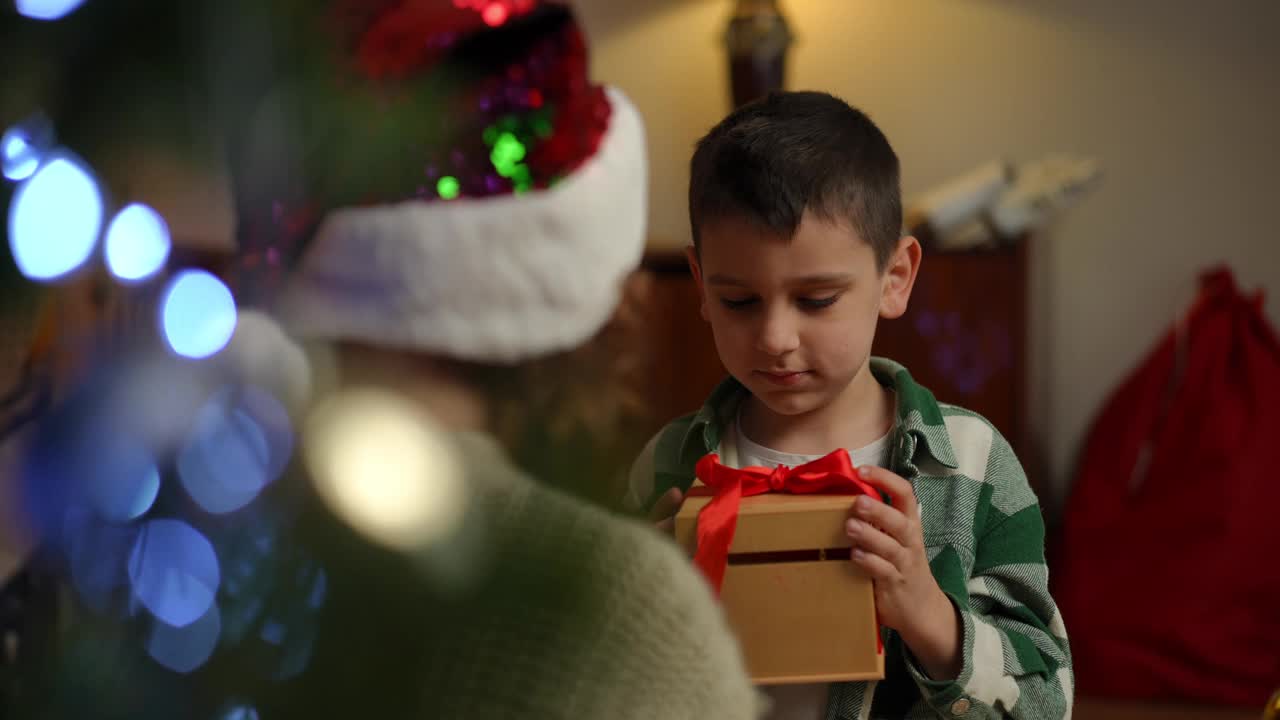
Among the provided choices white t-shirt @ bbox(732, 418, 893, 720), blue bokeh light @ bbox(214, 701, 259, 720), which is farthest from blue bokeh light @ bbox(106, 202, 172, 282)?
white t-shirt @ bbox(732, 418, 893, 720)

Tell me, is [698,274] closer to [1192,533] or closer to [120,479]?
[120,479]

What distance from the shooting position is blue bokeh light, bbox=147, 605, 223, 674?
0.98 feet

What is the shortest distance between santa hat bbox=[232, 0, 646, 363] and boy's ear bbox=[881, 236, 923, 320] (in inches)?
12.9

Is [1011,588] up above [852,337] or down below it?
below

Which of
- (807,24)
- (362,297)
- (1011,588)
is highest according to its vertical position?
(362,297)

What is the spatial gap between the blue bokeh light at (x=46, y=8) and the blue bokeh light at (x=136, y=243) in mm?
49

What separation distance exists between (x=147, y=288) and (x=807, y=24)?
228 cm

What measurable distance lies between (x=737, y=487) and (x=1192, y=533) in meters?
1.71

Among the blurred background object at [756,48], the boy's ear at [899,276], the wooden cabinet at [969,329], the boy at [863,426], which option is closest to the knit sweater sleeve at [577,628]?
the boy at [863,426]

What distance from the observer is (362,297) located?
351 millimetres

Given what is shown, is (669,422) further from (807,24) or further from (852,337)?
(807,24)

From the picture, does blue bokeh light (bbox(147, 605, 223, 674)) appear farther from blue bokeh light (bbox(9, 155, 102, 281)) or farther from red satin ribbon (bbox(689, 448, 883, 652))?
red satin ribbon (bbox(689, 448, 883, 652))

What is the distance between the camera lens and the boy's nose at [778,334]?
2.10 ft

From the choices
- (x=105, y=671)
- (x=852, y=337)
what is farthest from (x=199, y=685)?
(x=852, y=337)
